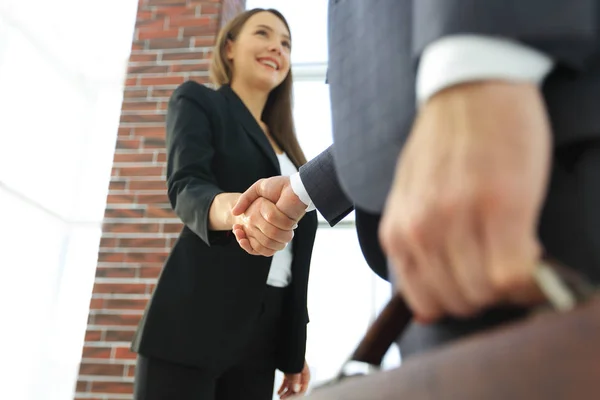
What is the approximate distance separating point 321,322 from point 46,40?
296 centimetres

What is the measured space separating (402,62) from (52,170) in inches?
172

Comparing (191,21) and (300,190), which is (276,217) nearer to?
(300,190)

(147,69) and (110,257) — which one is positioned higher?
(147,69)

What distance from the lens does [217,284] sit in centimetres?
142

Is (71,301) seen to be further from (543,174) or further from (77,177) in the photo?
(543,174)

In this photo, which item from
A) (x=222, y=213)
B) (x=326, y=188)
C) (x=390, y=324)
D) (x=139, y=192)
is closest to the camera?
(x=390, y=324)

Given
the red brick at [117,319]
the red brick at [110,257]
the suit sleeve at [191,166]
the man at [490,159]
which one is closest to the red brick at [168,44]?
the red brick at [110,257]

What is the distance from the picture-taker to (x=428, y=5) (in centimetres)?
42

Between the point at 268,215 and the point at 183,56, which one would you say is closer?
the point at 268,215

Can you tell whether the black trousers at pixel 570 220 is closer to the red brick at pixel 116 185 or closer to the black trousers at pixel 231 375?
the black trousers at pixel 231 375

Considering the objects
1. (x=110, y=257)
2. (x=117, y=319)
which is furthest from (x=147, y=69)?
(x=117, y=319)

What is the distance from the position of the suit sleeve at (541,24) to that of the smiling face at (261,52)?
1.49 m

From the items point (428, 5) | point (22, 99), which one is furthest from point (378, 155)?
point (22, 99)

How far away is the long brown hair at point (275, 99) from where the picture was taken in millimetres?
1818
